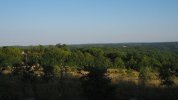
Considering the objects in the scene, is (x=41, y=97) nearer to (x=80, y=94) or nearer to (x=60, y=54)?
(x=80, y=94)

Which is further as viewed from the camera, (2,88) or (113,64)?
(113,64)

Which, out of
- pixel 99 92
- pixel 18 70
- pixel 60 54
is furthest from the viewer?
pixel 60 54

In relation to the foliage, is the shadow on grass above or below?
below

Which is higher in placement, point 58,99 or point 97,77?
point 97,77

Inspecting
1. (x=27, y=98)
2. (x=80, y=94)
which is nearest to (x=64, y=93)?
(x=80, y=94)

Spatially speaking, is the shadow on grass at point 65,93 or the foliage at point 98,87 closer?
the foliage at point 98,87

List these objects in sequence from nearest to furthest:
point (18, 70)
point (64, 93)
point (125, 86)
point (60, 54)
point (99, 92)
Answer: point (99, 92) → point (64, 93) → point (125, 86) → point (18, 70) → point (60, 54)

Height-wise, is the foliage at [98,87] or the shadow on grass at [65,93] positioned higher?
the foliage at [98,87]

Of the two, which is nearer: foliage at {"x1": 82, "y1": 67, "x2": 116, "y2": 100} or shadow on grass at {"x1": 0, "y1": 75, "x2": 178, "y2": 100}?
foliage at {"x1": 82, "y1": 67, "x2": 116, "y2": 100}

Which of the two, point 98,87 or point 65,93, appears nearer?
point 98,87

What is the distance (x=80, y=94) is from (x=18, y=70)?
23.1 ft

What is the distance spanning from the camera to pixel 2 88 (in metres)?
9.95

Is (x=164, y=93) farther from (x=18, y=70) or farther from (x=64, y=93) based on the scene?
(x=18, y=70)

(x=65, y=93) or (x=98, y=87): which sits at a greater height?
(x=98, y=87)
